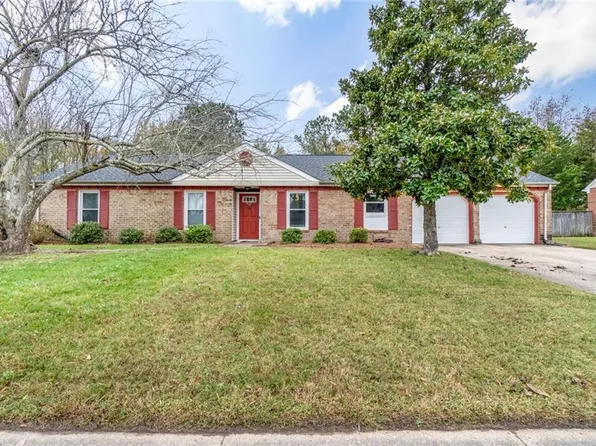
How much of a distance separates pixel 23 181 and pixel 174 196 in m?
5.57

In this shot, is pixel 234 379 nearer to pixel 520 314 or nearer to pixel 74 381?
pixel 74 381

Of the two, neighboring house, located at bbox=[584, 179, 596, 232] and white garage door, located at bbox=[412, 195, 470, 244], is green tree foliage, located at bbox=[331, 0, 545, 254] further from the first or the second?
neighboring house, located at bbox=[584, 179, 596, 232]

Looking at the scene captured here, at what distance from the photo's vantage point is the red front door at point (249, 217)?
47.1ft

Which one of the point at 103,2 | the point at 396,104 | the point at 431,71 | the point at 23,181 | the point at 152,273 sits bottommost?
the point at 152,273

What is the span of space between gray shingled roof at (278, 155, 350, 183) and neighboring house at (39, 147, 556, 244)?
17.3 inches

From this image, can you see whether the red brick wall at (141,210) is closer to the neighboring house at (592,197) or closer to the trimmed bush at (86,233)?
the trimmed bush at (86,233)

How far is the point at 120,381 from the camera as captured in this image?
272 centimetres

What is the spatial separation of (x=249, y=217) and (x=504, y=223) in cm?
1127

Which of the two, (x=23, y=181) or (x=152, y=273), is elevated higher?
(x=23, y=181)

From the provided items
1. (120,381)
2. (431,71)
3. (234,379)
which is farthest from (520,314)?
(431,71)

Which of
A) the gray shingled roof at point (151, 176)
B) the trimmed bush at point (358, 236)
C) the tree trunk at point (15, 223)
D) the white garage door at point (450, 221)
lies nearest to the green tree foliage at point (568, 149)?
the gray shingled roof at point (151, 176)

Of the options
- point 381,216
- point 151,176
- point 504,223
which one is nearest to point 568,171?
point 504,223

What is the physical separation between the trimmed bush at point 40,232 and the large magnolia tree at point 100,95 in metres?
4.36

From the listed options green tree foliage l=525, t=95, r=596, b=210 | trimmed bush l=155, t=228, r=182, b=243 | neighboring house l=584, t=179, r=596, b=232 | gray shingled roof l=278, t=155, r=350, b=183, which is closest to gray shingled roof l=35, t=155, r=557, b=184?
gray shingled roof l=278, t=155, r=350, b=183
